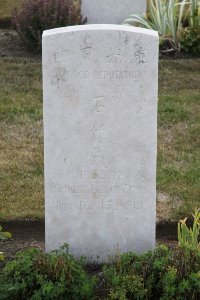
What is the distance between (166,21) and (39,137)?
357cm

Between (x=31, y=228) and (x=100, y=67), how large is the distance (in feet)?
5.25

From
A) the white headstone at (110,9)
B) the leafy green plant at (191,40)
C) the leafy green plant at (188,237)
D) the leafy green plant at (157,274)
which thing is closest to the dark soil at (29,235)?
the leafy green plant at (188,237)

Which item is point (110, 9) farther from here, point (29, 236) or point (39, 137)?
point (29, 236)

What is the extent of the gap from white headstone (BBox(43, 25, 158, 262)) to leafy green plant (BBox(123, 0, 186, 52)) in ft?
18.5

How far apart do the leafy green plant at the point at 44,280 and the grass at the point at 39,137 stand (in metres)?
1.26

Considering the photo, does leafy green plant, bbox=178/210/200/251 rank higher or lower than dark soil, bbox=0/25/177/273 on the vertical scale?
higher

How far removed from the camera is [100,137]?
4.34 metres

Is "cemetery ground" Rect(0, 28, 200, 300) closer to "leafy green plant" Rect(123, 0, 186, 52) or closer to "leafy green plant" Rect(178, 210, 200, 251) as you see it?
"leafy green plant" Rect(123, 0, 186, 52)

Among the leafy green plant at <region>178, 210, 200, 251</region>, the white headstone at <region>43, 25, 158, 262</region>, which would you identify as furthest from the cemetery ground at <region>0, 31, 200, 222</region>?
the leafy green plant at <region>178, 210, 200, 251</region>

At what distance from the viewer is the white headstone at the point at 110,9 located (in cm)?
1057

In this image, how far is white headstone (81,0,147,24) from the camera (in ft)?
34.7

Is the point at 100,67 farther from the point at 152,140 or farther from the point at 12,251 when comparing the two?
the point at 12,251

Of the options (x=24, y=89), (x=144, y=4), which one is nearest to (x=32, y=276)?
(x=24, y=89)

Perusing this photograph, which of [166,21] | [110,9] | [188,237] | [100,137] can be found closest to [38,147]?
[100,137]
